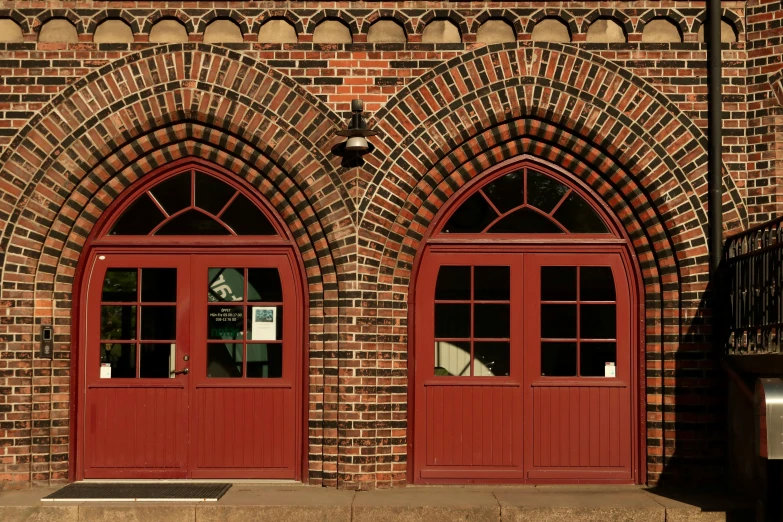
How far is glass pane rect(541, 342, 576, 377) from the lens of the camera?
10.1 metres

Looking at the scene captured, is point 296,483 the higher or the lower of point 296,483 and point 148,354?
the lower

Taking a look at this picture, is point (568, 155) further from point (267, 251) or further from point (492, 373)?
point (267, 251)

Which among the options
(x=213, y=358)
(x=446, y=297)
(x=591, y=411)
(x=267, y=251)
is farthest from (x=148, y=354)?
(x=591, y=411)

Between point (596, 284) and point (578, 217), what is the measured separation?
2.16ft

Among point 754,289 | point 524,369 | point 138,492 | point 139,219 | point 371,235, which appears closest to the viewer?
point 754,289

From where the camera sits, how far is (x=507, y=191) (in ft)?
33.1

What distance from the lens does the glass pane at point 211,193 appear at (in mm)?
10094

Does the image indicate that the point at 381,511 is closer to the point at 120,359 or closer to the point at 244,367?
the point at 244,367

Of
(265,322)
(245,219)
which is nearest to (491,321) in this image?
(265,322)

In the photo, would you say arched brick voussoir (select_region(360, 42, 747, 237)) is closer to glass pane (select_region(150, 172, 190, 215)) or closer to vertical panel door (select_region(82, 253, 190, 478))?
glass pane (select_region(150, 172, 190, 215))

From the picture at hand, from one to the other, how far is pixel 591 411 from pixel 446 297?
68.4 inches

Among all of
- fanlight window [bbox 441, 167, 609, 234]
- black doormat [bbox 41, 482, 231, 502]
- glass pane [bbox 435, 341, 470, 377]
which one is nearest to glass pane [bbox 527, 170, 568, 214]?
fanlight window [bbox 441, 167, 609, 234]

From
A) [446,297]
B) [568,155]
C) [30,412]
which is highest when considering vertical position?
[568,155]

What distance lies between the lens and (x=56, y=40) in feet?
32.4
